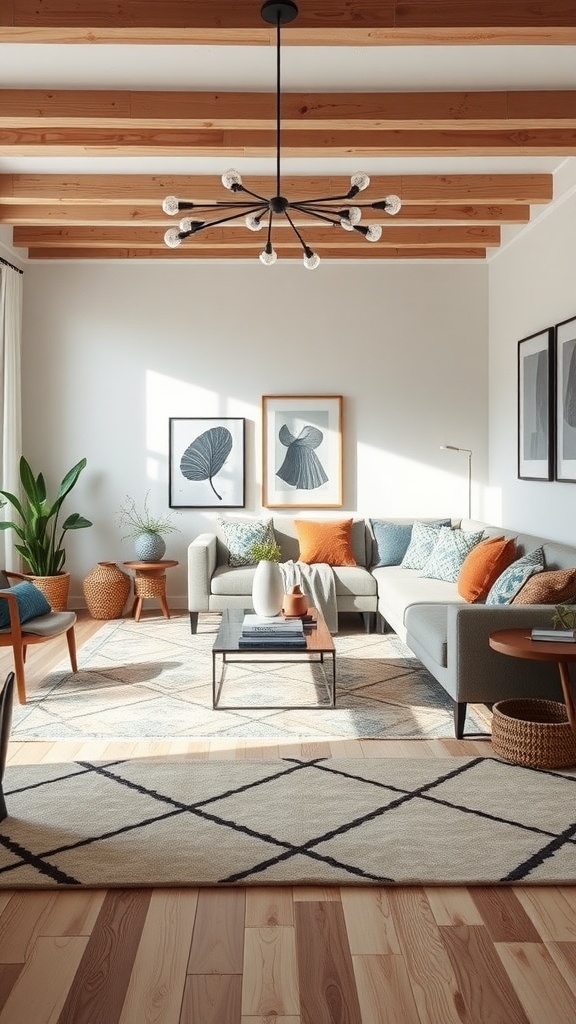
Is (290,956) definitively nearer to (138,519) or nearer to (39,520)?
(39,520)

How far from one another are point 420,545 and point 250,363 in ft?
6.64

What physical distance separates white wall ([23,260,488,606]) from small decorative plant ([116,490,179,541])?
69 mm

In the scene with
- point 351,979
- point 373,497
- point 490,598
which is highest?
point 373,497

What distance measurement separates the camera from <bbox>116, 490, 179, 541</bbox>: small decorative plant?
295 inches

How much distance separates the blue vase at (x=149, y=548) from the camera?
7008mm

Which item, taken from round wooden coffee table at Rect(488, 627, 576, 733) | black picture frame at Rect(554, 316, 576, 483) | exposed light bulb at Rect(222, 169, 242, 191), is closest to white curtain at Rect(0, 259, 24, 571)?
exposed light bulb at Rect(222, 169, 242, 191)

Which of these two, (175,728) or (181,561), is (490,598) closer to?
(175,728)

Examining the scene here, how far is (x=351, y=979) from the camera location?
2.16m

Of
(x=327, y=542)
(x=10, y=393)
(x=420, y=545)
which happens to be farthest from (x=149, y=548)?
(x=420, y=545)

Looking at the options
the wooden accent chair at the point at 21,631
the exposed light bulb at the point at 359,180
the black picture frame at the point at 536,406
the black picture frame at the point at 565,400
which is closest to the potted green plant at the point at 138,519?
the wooden accent chair at the point at 21,631

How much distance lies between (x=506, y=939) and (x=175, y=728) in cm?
210

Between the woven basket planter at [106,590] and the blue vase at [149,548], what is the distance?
0.74 feet

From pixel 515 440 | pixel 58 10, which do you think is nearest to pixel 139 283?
pixel 515 440

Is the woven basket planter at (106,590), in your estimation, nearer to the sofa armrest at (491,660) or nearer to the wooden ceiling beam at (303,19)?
the sofa armrest at (491,660)
